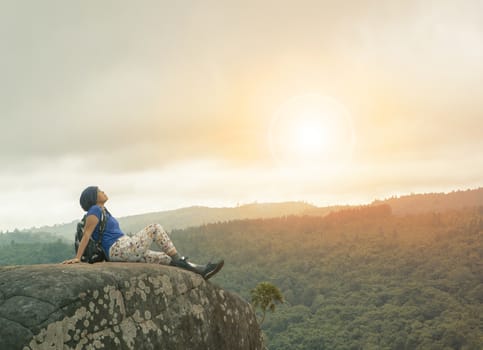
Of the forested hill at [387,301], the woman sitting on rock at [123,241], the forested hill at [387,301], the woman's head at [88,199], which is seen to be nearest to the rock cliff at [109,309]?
the woman sitting on rock at [123,241]

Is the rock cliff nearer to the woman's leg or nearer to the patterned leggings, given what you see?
the woman's leg

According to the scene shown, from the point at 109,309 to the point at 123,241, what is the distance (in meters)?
1.66

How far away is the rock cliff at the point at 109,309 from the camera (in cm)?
484

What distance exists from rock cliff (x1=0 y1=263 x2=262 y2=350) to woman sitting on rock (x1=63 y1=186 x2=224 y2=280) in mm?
359

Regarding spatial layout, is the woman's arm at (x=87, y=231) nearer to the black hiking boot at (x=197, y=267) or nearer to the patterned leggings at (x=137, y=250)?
the patterned leggings at (x=137, y=250)

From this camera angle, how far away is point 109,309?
5426 mm

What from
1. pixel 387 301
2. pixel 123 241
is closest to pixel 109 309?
pixel 123 241

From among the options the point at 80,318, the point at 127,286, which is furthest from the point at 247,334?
the point at 80,318

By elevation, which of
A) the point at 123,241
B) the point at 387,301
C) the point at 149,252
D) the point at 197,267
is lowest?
the point at 387,301

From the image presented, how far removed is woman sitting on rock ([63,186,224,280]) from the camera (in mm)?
6871

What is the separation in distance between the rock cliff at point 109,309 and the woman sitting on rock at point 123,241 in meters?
0.36

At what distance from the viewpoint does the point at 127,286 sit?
18.9 ft

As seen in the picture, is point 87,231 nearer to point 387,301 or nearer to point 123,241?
point 123,241

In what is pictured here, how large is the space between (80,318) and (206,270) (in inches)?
96.6
